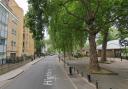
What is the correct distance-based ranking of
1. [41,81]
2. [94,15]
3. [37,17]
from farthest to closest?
[37,17], [94,15], [41,81]

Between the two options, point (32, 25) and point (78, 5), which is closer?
point (32, 25)

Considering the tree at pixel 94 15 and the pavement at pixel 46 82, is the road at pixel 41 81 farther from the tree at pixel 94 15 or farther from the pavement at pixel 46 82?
the tree at pixel 94 15

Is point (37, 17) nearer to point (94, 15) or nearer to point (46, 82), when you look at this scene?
point (94, 15)

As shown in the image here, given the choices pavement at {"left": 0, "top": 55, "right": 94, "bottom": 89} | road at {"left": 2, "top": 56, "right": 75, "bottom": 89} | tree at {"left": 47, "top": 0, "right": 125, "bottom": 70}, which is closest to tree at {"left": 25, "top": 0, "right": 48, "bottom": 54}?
tree at {"left": 47, "top": 0, "right": 125, "bottom": 70}

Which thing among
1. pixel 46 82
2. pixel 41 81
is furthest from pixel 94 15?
pixel 46 82

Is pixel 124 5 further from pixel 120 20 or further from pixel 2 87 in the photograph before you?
pixel 2 87

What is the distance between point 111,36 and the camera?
130m

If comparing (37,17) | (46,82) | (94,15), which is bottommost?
(46,82)

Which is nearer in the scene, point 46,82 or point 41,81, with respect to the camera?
point 46,82

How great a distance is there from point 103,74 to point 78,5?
10.5 meters

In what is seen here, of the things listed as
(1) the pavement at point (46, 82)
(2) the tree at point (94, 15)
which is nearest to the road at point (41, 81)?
(1) the pavement at point (46, 82)

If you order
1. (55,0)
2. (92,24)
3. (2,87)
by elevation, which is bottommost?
(2,87)

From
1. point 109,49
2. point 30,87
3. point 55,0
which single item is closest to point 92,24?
point 55,0

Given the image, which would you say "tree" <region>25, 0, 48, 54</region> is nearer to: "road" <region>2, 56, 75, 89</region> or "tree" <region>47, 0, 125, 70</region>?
"tree" <region>47, 0, 125, 70</region>
